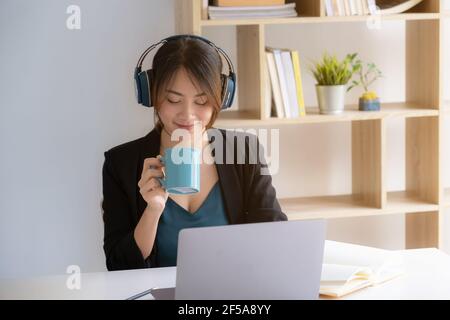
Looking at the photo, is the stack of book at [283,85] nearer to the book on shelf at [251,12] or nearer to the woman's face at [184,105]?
the book on shelf at [251,12]

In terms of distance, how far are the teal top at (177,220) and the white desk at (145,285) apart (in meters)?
0.19

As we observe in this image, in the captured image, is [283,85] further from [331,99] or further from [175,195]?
[175,195]

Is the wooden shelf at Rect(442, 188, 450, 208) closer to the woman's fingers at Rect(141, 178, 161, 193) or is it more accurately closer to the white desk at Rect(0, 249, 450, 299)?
the white desk at Rect(0, 249, 450, 299)

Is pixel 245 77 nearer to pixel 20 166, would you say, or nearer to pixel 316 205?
pixel 316 205

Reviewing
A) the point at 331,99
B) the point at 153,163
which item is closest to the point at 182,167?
the point at 153,163

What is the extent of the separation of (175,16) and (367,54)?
0.81 m

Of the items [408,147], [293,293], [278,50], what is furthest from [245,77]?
[293,293]

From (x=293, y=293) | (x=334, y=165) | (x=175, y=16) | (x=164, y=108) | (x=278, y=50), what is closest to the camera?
(x=293, y=293)

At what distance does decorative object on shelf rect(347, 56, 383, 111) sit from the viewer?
3.05 m

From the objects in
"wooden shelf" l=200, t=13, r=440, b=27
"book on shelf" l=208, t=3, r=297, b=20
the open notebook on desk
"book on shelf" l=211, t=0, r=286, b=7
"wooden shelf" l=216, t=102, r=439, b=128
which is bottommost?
the open notebook on desk

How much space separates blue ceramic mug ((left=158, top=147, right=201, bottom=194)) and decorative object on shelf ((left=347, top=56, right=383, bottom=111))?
150 centimetres

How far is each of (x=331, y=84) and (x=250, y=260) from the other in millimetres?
1605

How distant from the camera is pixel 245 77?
10.1ft

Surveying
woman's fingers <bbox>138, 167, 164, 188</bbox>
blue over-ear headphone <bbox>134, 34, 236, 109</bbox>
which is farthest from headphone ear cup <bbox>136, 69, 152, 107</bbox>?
woman's fingers <bbox>138, 167, 164, 188</bbox>
